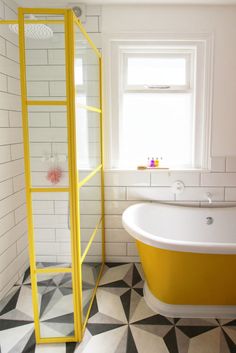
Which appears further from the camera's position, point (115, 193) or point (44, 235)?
point (115, 193)

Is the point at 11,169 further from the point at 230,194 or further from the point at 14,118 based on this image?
the point at 230,194

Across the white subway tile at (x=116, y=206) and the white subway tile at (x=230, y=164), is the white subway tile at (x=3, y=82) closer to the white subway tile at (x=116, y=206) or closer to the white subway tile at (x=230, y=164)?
the white subway tile at (x=116, y=206)

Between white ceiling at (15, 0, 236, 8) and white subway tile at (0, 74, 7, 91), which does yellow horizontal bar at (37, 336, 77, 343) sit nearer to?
white subway tile at (0, 74, 7, 91)

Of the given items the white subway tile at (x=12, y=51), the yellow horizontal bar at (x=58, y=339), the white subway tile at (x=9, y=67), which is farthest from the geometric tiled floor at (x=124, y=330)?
the white subway tile at (x=12, y=51)

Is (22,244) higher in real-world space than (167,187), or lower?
lower

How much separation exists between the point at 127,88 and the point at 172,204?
1229 millimetres

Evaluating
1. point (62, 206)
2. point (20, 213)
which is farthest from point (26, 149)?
point (20, 213)

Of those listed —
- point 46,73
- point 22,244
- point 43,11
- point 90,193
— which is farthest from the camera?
point 22,244

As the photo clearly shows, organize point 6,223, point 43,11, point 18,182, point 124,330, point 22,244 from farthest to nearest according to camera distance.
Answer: point 22,244
point 18,182
point 6,223
point 124,330
point 43,11

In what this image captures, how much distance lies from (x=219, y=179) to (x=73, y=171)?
1.70 m

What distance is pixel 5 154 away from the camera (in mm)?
2480

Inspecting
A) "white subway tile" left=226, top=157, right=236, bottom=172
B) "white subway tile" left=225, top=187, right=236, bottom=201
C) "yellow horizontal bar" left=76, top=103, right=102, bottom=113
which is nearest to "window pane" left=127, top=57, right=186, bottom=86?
"yellow horizontal bar" left=76, top=103, right=102, bottom=113

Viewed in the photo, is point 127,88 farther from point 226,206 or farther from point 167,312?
point 167,312

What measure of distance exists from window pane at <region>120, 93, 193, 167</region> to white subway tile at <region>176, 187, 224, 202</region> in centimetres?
28
